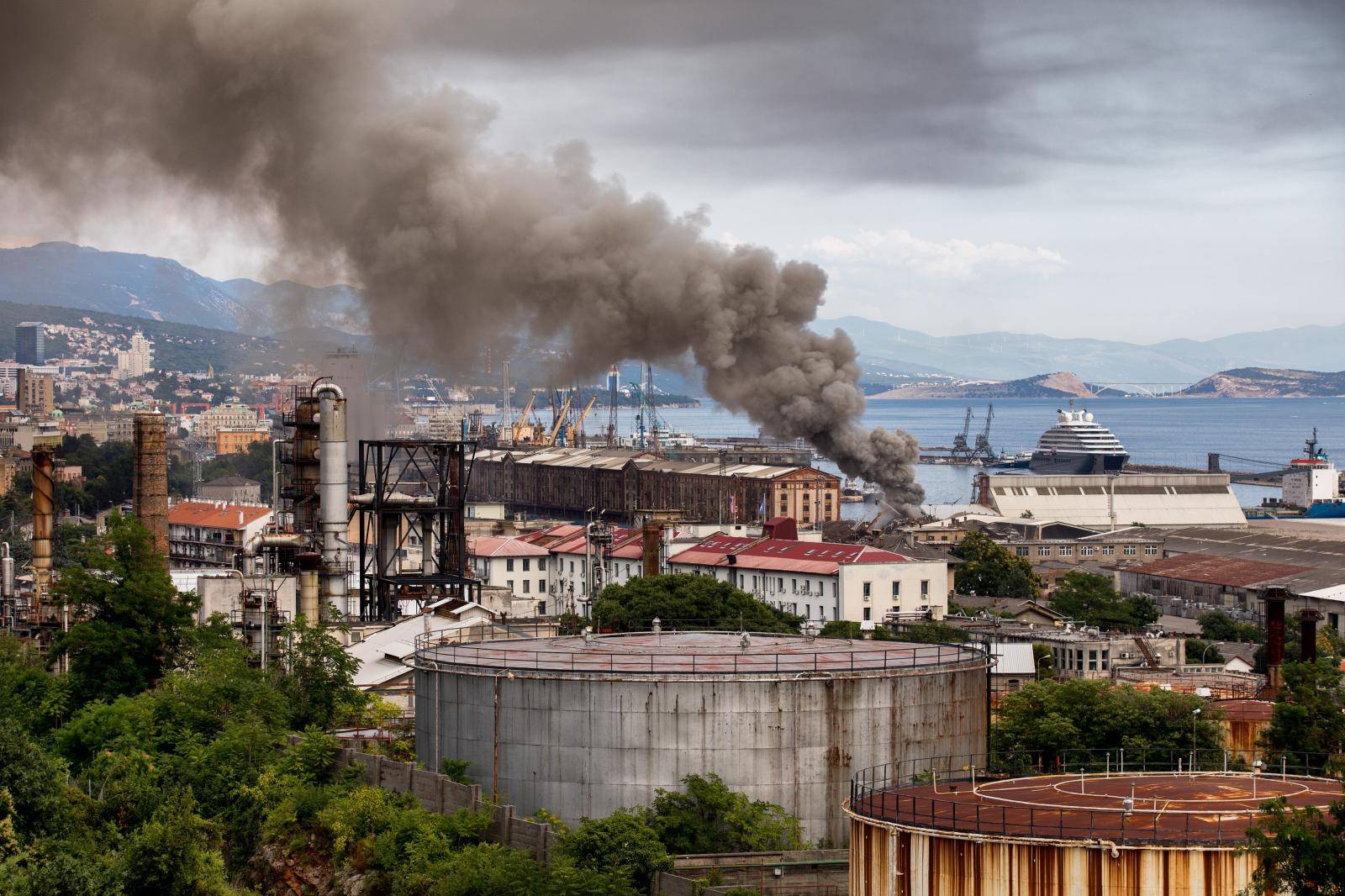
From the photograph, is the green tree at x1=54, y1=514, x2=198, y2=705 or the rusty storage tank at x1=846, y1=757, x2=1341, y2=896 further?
the green tree at x1=54, y1=514, x2=198, y2=705

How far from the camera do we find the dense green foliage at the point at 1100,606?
7150 centimetres

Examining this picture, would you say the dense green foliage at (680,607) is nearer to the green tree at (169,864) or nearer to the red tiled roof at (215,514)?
the green tree at (169,864)

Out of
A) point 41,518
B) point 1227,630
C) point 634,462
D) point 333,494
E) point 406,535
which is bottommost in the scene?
point 1227,630

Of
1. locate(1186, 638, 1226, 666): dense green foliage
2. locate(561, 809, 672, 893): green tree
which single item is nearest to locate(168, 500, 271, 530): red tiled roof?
locate(1186, 638, 1226, 666): dense green foliage

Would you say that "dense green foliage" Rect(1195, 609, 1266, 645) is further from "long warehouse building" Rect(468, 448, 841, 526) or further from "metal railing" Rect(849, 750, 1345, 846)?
"metal railing" Rect(849, 750, 1345, 846)

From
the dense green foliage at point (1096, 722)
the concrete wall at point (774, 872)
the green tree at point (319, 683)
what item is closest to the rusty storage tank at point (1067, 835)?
the concrete wall at point (774, 872)

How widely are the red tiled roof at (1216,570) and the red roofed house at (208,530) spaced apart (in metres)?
41.1

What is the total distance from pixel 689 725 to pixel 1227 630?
4417 centimetres

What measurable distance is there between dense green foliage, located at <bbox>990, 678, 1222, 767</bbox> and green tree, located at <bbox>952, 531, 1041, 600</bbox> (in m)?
45.3

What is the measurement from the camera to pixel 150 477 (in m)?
56.2

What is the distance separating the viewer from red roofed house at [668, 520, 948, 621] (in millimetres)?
66562

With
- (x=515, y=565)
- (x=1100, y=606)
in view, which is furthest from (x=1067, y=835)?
(x=515, y=565)

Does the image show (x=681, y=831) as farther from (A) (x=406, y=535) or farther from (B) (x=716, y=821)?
(A) (x=406, y=535)

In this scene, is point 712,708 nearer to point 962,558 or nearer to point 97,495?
point 962,558
